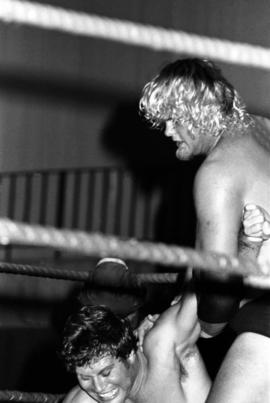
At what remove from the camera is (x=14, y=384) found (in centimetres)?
395

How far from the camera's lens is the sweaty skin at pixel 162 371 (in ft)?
6.44

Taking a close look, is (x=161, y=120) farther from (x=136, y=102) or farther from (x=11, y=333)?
(x=136, y=102)

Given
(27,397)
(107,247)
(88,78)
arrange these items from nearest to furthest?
(107,247)
(27,397)
(88,78)

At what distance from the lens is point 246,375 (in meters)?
1.76

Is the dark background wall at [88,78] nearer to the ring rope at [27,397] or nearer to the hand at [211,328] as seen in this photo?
the ring rope at [27,397]

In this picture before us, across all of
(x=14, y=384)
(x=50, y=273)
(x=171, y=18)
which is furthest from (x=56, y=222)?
(x=50, y=273)

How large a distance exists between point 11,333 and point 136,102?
1718 mm

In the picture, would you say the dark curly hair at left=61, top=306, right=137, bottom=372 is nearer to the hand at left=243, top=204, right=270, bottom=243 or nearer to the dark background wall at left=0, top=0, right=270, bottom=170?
the hand at left=243, top=204, right=270, bottom=243

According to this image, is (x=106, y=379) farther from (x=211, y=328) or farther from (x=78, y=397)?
(x=211, y=328)

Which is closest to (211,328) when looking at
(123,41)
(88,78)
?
(123,41)

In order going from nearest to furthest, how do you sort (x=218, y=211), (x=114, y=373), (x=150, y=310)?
(x=218, y=211), (x=114, y=373), (x=150, y=310)

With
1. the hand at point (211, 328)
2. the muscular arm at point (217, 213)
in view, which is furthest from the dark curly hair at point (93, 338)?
the muscular arm at point (217, 213)

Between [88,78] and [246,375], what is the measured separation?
4.06 m

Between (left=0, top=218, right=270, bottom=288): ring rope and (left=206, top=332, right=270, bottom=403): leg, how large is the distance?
0.46 meters
